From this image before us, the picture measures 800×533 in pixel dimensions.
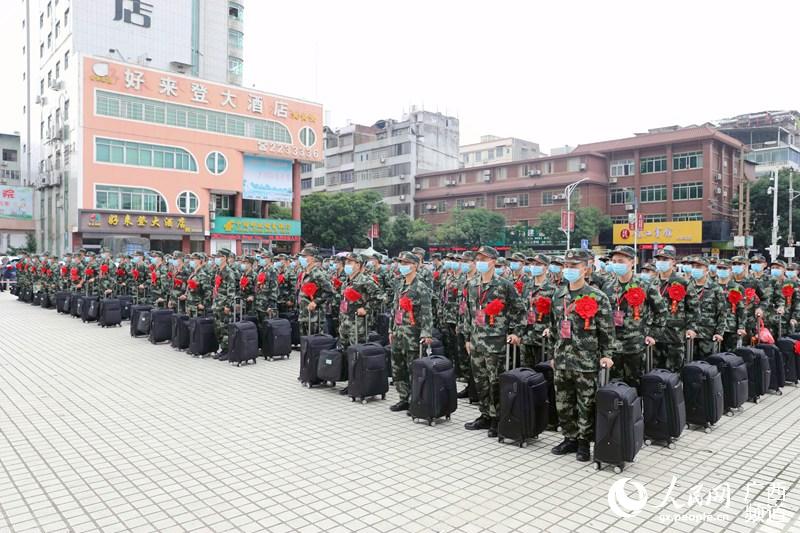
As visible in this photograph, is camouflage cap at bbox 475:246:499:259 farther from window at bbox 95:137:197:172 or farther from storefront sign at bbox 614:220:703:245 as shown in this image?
storefront sign at bbox 614:220:703:245

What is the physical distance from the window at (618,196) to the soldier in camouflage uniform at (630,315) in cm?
4221

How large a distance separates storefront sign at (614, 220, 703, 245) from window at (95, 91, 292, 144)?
24.4m

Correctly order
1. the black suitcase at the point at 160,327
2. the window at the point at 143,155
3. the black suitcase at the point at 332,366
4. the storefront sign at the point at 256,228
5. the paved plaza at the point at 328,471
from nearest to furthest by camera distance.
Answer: the paved plaza at the point at 328,471, the black suitcase at the point at 332,366, the black suitcase at the point at 160,327, the window at the point at 143,155, the storefront sign at the point at 256,228

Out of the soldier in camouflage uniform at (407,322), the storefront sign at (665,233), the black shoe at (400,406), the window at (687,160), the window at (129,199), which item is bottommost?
the black shoe at (400,406)

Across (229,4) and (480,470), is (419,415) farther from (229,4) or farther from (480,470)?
(229,4)

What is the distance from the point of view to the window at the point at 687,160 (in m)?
41.6

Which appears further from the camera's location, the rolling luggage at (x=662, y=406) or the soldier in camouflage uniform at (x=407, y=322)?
the soldier in camouflage uniform at (x=407, y=322)

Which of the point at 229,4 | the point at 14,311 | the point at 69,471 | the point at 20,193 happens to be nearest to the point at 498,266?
the point at 69,471

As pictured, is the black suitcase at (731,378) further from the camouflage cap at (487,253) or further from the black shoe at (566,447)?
the camouflage cap at (487,253)

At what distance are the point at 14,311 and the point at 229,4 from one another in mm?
42444

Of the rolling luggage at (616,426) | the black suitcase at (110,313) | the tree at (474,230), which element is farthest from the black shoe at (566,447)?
the tree at (474,230)

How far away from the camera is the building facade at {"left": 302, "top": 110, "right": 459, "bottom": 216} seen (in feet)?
192

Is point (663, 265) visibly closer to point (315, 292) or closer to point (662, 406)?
point (662, 406)

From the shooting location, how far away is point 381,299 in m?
8.23
